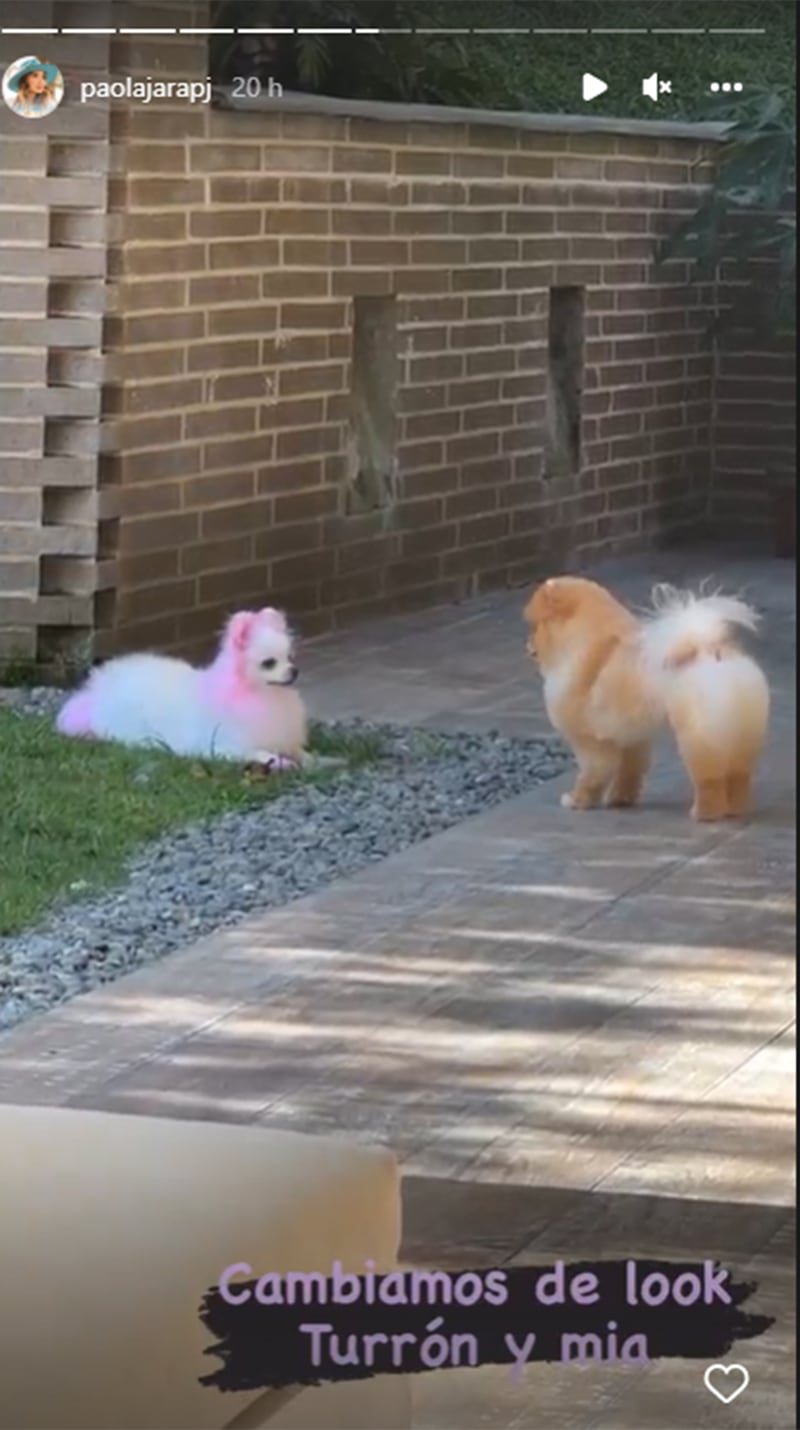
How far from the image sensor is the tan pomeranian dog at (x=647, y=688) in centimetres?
316

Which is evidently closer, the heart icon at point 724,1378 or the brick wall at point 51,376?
the heart icon at point 724,1378

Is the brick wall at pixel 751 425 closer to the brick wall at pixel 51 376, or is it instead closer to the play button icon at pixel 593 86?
the play button icon at pixel 593 86

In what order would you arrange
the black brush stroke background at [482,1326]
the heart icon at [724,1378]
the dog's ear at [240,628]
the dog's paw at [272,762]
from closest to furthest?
the black brush stroke background at [482,1326] → the heart icon at [724,1378] → the dog's ear at [240,628] → the dog's paw at [272,762]

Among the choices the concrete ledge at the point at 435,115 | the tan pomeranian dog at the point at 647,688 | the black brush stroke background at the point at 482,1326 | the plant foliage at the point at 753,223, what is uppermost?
the concrete ledge at the point at 435,115

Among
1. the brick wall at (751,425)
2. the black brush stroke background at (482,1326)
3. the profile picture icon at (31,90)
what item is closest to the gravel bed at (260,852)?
the brick wall at (751,425)

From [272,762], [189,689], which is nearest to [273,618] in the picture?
[189,689]

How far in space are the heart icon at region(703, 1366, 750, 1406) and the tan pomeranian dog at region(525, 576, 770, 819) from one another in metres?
0.89

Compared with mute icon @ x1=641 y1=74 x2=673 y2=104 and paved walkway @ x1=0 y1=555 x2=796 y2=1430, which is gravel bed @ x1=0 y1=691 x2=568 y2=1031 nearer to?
paved walkway @ x1=0 y1=555 x2=796 y2=1430

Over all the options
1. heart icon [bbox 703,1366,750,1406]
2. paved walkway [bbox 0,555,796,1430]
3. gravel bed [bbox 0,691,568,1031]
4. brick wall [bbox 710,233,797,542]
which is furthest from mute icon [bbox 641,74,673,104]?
heart icon [bbox 703,1366,750,1406]

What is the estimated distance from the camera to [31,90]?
295 cm

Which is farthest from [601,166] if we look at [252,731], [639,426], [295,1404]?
[295,1404]

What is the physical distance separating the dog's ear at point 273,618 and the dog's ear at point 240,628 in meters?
0.01

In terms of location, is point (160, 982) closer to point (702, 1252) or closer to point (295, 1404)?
point (702, 1252)

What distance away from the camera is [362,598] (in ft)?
10.5
